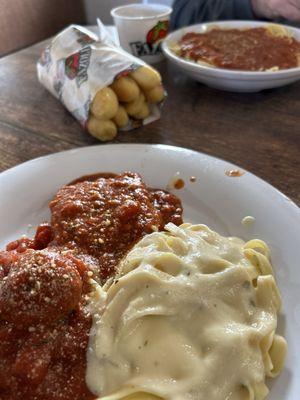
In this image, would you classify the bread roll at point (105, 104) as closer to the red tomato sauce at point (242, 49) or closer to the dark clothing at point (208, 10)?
the red tomato sauce at point (242, 49)

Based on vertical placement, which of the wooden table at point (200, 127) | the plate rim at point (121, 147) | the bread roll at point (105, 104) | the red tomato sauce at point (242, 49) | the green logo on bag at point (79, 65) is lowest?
the wooden table at point (200, 127)

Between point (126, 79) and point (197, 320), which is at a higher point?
point (126, 79)

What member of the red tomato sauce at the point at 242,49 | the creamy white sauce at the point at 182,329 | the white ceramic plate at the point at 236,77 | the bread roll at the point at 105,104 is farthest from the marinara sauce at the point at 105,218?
the red tomato sauce at the point at 242,49

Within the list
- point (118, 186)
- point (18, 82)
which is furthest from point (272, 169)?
point (18, 82)

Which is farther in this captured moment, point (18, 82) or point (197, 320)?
point (18, 82)

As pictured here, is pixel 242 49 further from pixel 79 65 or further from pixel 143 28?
pixel 79 65

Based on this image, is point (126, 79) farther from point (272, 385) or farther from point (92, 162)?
point (272, 385)

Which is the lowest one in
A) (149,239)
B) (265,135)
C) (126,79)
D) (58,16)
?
(58,16)
